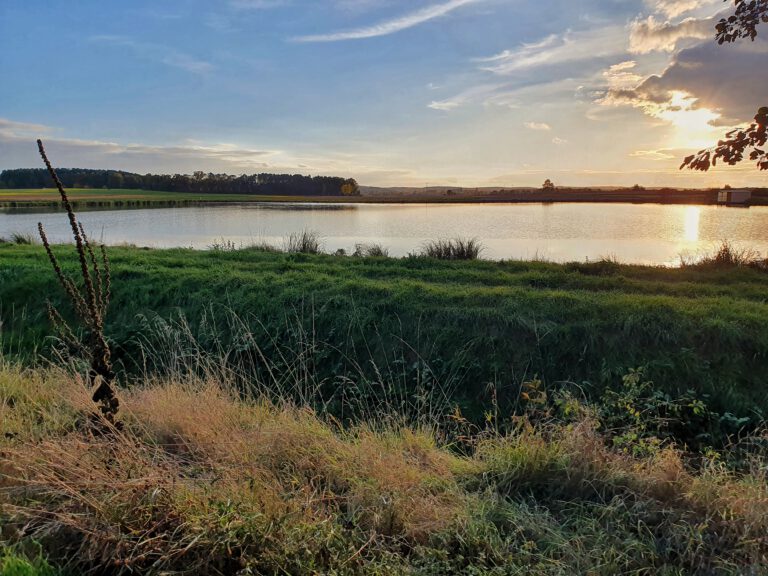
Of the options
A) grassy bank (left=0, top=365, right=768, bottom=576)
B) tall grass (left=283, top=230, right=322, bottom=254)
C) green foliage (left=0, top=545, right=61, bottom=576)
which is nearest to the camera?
green foliage (left=0, top=545, right=61, bottom=576)

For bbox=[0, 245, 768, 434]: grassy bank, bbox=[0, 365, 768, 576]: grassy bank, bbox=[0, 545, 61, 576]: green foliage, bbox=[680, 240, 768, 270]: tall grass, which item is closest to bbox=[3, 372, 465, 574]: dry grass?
bbox=[0, 365, 768, 576]: grassy bank

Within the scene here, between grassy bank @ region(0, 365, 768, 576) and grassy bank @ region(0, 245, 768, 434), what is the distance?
1414mm

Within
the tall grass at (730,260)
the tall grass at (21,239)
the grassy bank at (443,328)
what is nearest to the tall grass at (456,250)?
the grassy bank at (443,328)

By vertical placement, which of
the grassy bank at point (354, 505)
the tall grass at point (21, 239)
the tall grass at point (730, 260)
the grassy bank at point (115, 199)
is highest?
the grassy bank at point (115, 199)

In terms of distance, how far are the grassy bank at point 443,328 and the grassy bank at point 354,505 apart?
141 centimetres

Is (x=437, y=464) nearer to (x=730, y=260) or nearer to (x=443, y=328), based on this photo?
(x=443, y=328)

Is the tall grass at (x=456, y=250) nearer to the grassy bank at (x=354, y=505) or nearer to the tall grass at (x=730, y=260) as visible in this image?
the tall grass at (x=730, y=260)

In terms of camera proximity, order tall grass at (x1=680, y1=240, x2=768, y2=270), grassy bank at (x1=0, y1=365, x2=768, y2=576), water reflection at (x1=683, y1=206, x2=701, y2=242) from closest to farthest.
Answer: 1. grassy bank at (x1=0, y1=365, x2=768, y2=576)
2. tall grass at (x1=680, y1=240, x2=768, y2=270)
3. water reflection at (x1=683, y1=206, x2=701, y2=242)

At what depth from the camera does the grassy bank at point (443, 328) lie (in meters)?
6.10

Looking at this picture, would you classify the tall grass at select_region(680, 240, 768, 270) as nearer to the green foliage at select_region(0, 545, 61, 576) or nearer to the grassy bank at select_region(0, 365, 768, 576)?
the grassy bank at select_region(0, 365, 768, 576)

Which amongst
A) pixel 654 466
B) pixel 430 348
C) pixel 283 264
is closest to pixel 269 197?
pixel 283 264

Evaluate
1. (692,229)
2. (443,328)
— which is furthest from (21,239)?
(692,229)

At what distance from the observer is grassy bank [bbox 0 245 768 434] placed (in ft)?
20.0

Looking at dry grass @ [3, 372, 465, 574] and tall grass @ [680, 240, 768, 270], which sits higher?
tall grass @ [680, 240, 768, 270]
